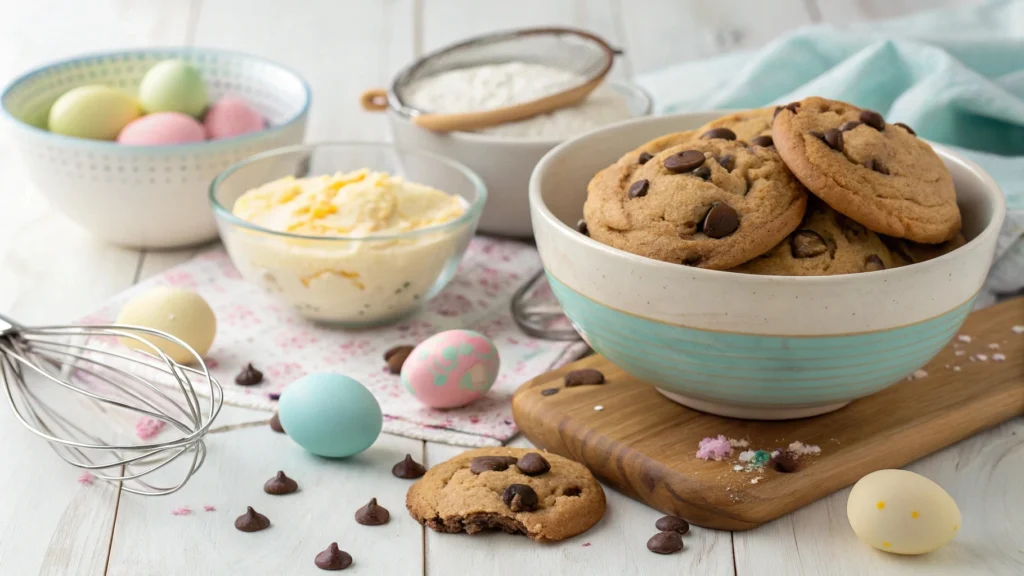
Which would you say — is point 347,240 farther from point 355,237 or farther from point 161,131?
point 161,131

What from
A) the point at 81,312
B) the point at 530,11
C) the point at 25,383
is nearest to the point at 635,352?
the point at 25,383

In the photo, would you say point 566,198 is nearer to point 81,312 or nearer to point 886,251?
point 886,251

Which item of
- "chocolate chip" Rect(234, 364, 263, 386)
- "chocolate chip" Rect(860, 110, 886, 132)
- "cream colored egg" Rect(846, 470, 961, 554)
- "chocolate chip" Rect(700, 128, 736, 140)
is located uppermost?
"chocolate chip" Rect(860, 110, 886, 132)

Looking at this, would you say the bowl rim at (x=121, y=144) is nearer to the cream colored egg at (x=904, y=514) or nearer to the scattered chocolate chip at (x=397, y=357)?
the scattered chocolate chip at (x=397, y=357)

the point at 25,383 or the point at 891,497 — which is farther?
the point at 25,383

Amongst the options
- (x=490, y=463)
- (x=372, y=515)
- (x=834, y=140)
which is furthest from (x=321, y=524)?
(x=834, y=140)

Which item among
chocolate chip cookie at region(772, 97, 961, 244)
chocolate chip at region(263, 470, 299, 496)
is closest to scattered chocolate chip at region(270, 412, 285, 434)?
chocolate chip at region(263, 470, 299, 496)

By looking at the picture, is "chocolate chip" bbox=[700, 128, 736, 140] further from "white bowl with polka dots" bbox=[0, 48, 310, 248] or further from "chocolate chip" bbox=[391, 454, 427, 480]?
"white bowl with polka dots" bbox=[0, 48, 310, 248]
